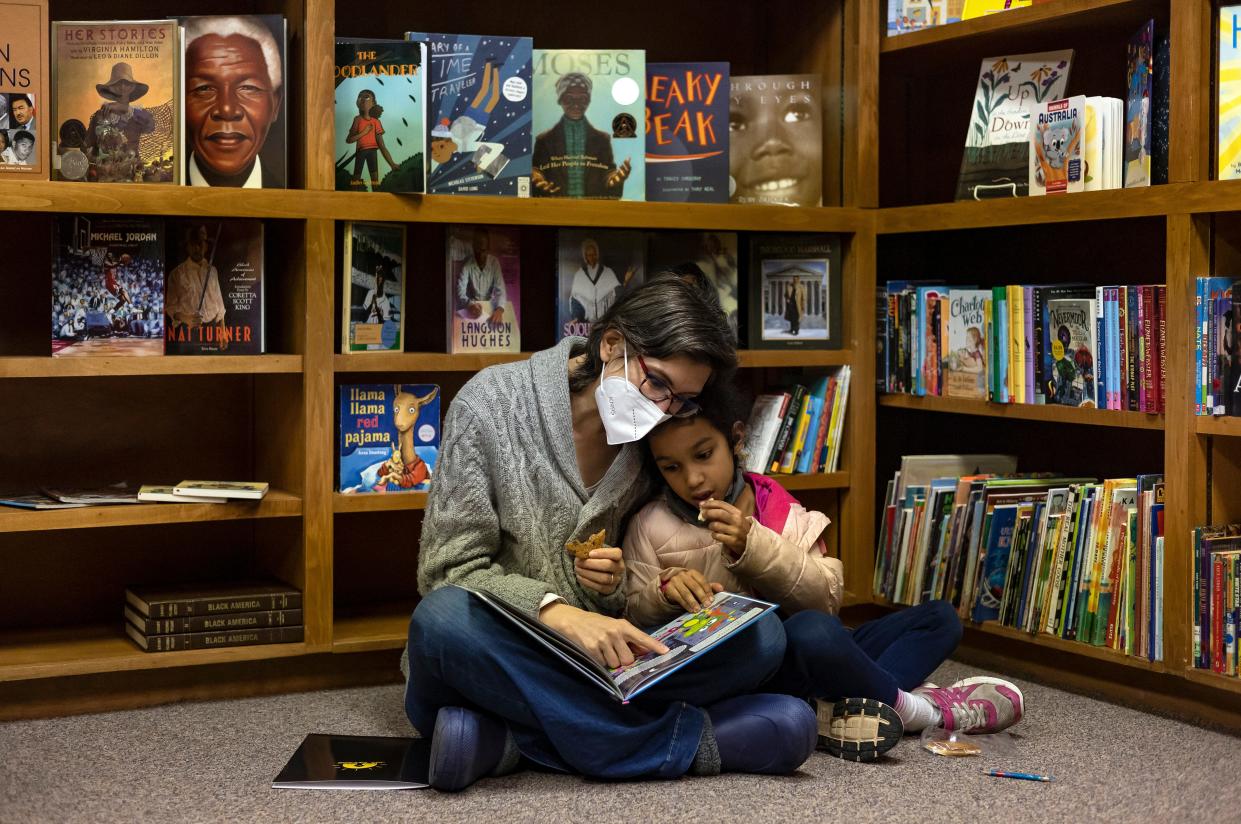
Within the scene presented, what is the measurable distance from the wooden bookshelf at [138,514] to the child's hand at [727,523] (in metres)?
0.84

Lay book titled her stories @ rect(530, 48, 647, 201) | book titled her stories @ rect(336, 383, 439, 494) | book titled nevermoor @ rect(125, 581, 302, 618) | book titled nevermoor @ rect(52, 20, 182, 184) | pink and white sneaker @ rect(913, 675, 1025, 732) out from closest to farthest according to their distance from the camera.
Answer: pink and white sneaker @ rect(913, 675, 1025, 732) → book titled nevermoor @ rect(52, 20, 182, 184) → book titled nevermoor @ rect(125, 581, 302, 618) → book titled her stories @ rect(336, 383, 439, 494) → book titled her stories @ rect(530, 48, 647, 201)

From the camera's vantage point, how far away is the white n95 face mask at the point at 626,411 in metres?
2.15

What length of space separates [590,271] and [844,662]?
1057 mm

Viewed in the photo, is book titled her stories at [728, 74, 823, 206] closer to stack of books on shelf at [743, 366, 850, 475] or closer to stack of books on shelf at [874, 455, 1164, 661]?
stack of books on shelf at [743, 366, 850, 475]

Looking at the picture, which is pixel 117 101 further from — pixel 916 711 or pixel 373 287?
pixel 916 711

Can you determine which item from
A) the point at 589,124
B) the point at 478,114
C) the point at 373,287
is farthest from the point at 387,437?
the point at 589,124

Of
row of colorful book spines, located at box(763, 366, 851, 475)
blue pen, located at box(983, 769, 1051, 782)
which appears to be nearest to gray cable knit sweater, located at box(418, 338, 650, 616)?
blue pen, located at box(983, 769, 1051, 782)

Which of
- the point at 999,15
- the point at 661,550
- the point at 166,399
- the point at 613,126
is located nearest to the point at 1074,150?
Answer: the point at 999,15

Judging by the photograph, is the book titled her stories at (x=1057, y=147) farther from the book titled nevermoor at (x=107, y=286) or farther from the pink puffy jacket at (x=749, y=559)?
the book titled nevermoor at (x=107, y=286)

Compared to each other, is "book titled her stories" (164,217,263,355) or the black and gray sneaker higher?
"book titled her stories" (164,217,263,355)

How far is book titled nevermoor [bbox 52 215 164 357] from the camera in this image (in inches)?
96.3

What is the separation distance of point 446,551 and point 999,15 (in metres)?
1.54

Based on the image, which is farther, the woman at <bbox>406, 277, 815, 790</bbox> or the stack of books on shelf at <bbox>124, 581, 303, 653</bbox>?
the stack of books on shelf at <bbox>124, 581, 303, 653</bbox>

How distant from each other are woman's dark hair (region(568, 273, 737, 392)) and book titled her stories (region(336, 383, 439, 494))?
595 mm
